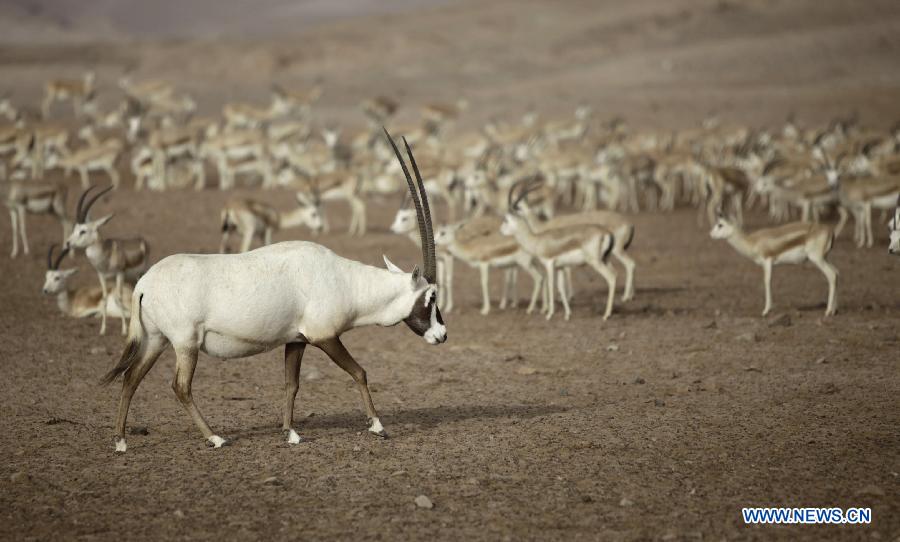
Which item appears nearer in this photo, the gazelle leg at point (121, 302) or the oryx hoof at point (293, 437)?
the oryx hoof at point (293, 437)

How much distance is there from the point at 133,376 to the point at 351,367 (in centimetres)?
158

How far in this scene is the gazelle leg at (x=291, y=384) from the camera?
8023 mm

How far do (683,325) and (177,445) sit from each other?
24.1 ft

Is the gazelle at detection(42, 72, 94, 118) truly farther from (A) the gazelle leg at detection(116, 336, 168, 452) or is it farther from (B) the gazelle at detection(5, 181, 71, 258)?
(A) the gazelle leg at detection(116, 336, 168, 452)

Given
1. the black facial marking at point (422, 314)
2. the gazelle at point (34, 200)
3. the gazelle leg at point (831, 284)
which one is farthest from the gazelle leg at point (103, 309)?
the gazelle leg at point (831, 284)

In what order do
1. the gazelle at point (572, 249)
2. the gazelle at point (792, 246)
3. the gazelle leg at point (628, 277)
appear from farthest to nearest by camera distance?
1. the gazelle leg at point (628, 277)
2. the gazelle at point (572, 249)
3. the gazelle at point (792, 246)

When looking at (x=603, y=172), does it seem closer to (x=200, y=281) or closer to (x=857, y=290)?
(x=857, y=290)

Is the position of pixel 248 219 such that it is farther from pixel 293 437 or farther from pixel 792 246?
pixel 293 437

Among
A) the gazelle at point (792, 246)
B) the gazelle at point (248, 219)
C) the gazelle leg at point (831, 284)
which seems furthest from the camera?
the gazelle at point (248, 219)

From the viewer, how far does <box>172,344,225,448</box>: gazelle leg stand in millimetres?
7582

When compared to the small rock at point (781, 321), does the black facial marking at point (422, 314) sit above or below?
above

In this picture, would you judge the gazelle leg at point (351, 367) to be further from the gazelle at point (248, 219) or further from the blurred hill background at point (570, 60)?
the blurred hill background at point (570, 60)

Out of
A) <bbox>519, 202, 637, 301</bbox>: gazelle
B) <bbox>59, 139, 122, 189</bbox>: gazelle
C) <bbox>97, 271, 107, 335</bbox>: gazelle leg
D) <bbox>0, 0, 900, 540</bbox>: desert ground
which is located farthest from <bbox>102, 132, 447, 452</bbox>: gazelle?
<bbox>59, 139, 122, 189</bbox>: gazelle

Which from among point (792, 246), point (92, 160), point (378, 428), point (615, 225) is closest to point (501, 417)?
point (378, 428)
